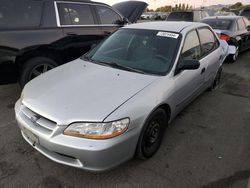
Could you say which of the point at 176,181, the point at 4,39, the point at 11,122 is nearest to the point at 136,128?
the point at 176,181

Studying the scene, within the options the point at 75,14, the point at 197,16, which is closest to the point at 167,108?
the point at 75,14

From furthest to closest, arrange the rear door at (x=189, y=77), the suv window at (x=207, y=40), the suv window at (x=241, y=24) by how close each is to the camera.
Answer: the suv window at (x=241, y=24) → the suv window at (x=207, y=40) → the rear door at (x=189, y=77)

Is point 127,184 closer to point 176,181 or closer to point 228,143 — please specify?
point 176,181

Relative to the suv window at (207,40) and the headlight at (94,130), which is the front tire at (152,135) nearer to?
the headlight at (94,130)

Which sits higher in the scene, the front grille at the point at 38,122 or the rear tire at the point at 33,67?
the front grille at the point at 38,122

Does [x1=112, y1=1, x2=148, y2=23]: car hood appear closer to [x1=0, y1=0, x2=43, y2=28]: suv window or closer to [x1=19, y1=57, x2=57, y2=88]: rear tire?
[x1=0, y1=0, x2=43, y2=28]: suv window

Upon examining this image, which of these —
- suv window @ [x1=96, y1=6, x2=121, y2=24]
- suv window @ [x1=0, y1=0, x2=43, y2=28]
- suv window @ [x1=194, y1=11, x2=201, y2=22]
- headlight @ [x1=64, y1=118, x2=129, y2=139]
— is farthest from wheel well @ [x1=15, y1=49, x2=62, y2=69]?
suv window @ [x1=194, y1=11, x2=201, y2=22]

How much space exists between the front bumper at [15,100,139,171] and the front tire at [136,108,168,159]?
19cm

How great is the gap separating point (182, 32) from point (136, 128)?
5.64 feet

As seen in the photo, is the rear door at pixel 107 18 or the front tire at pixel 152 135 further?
the rear door at pixel 107 18

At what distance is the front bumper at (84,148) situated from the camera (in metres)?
1.88

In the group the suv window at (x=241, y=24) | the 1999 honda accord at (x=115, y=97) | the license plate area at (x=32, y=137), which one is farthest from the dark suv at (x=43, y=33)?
the suv window at (x=241, y=24)

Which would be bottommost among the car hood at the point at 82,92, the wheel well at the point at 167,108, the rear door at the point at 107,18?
the wheel well at the point at 167,108

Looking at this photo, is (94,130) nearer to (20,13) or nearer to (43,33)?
(43,33)
